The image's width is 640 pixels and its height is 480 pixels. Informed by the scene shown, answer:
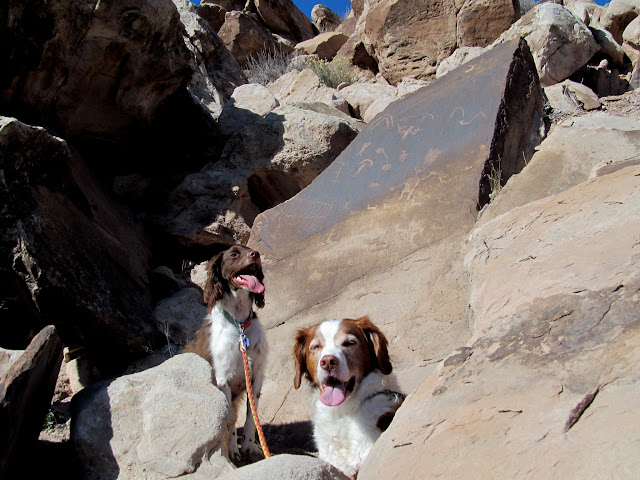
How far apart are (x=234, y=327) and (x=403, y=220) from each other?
2.08m

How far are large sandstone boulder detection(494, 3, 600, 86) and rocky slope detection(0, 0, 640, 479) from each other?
0.14 ft

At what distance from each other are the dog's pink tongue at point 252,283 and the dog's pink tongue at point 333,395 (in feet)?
4.95

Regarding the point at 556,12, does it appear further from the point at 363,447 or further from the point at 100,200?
the point at 363,447

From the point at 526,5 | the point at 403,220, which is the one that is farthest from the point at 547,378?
the point at 526,5

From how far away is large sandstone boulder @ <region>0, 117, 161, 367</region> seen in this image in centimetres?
491

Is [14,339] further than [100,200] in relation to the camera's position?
No

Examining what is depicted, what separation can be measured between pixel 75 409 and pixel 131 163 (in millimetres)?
5642

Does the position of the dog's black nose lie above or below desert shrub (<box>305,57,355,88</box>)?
below

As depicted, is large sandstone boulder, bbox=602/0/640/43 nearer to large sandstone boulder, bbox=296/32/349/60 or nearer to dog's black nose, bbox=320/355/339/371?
large sandstone boulder, bbox=296/32/349/60

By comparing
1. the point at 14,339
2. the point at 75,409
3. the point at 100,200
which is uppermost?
the point at 100,200

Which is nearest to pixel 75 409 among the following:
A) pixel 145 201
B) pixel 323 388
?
pixel 323 388

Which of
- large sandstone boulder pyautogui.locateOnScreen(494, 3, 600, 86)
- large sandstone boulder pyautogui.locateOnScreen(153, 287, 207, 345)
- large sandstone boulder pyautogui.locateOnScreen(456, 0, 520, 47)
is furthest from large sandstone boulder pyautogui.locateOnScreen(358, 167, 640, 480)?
large sandstone boulder pyautogui.locateOnScreen(456, 0, 520, 47)

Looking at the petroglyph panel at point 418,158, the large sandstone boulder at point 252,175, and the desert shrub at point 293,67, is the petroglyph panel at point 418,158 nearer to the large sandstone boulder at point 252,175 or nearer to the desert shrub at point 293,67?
the large sandstone boulder at point 252,175

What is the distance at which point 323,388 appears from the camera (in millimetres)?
3422
